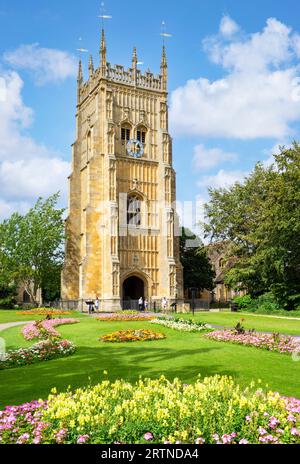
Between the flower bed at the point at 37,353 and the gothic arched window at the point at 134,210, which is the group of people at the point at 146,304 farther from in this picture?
the flower bed at the point at 37,353

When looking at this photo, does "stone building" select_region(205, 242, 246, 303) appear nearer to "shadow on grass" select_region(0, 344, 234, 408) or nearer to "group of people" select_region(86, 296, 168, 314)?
"group of people" select_region(86, 296, 168, 314)

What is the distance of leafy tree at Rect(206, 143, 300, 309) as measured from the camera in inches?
1373

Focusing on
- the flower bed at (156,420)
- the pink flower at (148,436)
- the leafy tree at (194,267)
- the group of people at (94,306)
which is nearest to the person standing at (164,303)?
the group of people at (94,306)

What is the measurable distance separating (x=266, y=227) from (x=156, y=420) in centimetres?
3219

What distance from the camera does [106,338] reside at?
687 inches

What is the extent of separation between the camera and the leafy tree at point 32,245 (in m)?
49.5

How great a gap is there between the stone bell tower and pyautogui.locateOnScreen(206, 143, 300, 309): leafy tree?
5.78 m

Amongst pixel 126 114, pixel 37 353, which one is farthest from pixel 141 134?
pixel 37 353

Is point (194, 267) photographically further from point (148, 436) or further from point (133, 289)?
point (148, 436)

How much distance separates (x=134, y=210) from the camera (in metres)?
46.7

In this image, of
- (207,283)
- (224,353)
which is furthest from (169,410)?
(207,283)

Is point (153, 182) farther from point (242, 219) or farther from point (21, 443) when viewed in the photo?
point (21, 443)

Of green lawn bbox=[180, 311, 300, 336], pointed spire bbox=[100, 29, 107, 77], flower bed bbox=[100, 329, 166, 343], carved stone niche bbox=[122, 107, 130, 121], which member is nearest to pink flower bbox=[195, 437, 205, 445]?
flower bed bbox=[100, 329, 166, 343]

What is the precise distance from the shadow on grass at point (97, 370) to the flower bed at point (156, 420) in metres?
1.43
